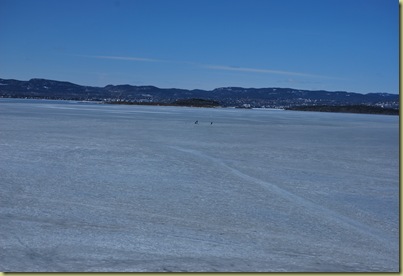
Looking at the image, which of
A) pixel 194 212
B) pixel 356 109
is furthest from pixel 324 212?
pixel 356 109

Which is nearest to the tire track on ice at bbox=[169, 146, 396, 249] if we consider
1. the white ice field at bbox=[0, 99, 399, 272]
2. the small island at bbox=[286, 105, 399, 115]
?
the white ice field at bbox=[0, 99, 399, 272]

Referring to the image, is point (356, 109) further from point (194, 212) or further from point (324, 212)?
point (194, 212)

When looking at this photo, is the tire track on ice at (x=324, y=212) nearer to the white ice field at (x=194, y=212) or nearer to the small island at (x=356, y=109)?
the white ice field at (x=194, y=212)

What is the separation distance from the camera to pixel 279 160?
30.4ft

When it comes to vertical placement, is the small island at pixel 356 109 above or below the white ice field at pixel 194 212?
above

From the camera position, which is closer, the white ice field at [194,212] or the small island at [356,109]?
the white ice field at [194,212]

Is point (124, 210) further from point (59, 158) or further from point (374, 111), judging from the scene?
point (374, 111)

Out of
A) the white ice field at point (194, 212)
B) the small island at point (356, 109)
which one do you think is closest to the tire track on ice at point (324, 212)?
the white ice field at point (194, 212)

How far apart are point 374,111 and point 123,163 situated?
52.1 meters

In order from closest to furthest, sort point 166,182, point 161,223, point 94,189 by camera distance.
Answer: point 161,223, point 94,189, point 166,182

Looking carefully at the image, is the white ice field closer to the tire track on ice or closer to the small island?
the tire track on ice

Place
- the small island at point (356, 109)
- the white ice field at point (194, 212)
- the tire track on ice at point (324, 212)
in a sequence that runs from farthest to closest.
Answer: the small island at point (356, 109) → the tire track on ice at point (324, 212) → the white ice field at point (194, 212)

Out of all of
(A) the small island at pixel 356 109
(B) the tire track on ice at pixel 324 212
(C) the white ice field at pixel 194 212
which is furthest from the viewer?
(A) the small island at pixel 356 109

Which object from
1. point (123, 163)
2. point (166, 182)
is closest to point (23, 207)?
point (166, 182)
